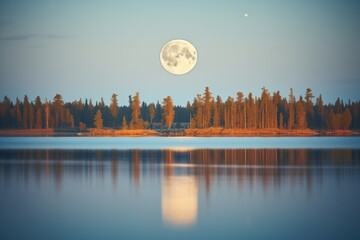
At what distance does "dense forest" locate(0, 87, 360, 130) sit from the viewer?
160625mm

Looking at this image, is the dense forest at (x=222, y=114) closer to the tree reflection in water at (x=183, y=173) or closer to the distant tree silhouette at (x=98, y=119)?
the distant tree silhouette at (x=98, y=119)

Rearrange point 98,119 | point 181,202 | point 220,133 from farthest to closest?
point 98,119 → point 220,133 → point 181,202

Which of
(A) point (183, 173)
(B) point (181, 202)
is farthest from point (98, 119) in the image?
(B) point (181, 202)

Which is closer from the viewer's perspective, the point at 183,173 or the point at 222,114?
the point at 183,173

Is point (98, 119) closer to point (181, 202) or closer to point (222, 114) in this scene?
point (222, 114)

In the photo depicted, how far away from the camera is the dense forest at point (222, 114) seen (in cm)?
16062

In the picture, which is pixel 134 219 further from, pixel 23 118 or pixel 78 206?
pixel 23 118

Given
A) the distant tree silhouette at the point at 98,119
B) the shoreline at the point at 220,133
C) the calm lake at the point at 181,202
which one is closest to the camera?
the calm lake at the point at 181,202

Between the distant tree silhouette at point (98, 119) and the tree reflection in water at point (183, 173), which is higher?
the distant tree silhouette at point (98, 119)

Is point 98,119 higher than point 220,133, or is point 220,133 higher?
point 98,119

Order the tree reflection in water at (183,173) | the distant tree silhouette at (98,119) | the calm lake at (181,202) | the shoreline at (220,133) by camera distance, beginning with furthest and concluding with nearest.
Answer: the distant tree silhouette at (98,119)
the shoreline at (220,133)
the tree reflection in water at (183,173)
the calm lake at (181,202)

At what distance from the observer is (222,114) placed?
6673 inches

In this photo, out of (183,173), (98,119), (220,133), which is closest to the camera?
(183,173)

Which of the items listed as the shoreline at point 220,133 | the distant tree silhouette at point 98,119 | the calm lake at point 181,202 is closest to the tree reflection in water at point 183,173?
the calm lake at point 181,202
